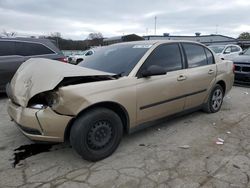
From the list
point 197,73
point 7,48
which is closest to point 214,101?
point 197,73

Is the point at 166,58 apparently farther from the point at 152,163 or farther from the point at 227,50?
the point at 227,50

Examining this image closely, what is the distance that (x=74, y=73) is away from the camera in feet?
11.2

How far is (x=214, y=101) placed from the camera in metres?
5.72

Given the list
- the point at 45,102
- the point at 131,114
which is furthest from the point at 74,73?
the point at 131,114

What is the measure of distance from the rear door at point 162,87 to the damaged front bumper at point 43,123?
1203mm

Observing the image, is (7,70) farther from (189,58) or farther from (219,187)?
(219,187)

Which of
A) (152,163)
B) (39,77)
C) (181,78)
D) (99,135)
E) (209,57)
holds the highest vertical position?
(209,57)

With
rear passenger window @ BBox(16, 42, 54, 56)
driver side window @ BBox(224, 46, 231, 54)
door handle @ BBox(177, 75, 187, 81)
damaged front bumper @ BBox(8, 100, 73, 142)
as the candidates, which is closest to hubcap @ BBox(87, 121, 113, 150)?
damaged front bumper @ BBox(8, 100, 73, 142)

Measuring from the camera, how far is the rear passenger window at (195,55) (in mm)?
4961

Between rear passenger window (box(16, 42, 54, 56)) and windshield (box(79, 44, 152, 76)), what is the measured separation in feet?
12.3

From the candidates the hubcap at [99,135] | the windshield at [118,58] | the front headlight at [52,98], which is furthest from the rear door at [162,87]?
the front headlight at [52,98]

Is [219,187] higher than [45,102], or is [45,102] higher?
[45,102]

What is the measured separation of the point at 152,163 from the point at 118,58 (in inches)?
70.4

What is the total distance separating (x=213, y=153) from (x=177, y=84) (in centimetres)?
128
